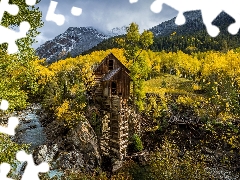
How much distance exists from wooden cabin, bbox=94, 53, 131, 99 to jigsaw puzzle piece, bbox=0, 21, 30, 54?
21.9 metres

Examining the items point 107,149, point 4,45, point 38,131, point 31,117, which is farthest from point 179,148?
point 4,45

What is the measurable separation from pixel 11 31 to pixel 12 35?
0.16 meters

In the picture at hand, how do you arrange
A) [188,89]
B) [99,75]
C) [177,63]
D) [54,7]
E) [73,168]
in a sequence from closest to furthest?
[54,7], [73,168], [99,75], [188,89], [177,63]

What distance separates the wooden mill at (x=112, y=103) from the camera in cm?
3194

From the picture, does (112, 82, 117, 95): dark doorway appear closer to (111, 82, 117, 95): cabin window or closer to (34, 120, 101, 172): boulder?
(111, 82, 117, 95): cabin window

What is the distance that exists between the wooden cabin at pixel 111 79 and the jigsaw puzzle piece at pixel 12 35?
71.9ft

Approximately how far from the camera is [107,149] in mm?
32844

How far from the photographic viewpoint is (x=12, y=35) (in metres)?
8.97

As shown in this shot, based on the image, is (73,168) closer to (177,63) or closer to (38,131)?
(38,131)

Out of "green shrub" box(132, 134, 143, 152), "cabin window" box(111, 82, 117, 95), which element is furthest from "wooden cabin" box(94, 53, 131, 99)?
"green shrub" box(132, 134, 143, 152)

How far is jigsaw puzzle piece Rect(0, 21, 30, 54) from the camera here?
8.67m

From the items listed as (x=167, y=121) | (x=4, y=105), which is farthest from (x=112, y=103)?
(x=4, y=105)

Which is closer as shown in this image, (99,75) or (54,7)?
(54,7)

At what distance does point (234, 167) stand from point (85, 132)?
19559 millimetres
